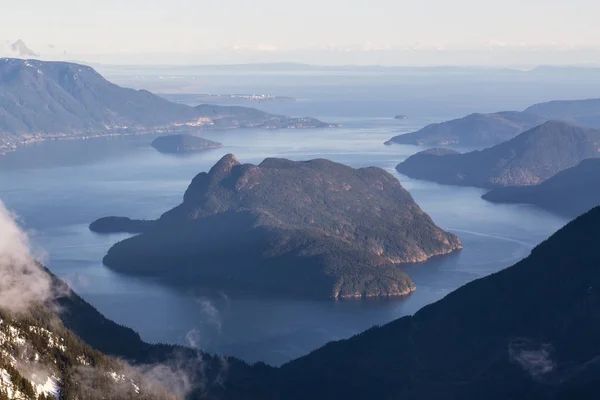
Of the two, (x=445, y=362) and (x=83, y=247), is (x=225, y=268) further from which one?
(x=445, y=362)

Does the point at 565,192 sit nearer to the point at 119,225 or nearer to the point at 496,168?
the point at 496,168

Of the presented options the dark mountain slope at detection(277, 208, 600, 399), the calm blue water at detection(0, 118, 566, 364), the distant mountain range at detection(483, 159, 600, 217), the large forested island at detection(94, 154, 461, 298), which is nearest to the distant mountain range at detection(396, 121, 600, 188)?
the calm blue water at detection(0, 118, 566, 364)

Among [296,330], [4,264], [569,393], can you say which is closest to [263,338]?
[296,330]

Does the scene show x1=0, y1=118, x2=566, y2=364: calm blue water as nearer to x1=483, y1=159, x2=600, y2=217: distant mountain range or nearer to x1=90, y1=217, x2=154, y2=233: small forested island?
x1=90, y1=217, x2=154, y2=233: small forested island

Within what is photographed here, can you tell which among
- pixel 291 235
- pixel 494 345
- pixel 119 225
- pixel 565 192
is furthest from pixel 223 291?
pixel 565 192

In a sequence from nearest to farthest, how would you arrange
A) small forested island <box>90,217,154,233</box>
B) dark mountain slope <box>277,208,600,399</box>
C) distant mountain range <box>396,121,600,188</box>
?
dark mountain slope <box>277,208,600,399</box>
small forested island <box>90,217,154,233</box>
distant mountain range <box>396,121,600,188</box>
